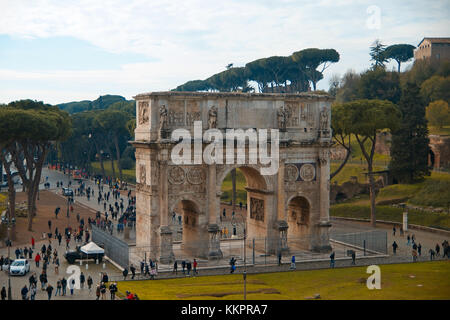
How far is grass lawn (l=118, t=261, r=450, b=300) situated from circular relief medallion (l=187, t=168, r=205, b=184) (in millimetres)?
7552

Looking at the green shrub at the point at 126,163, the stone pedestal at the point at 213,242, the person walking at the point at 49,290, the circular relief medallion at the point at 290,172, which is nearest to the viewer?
the person walking at the point at 49,290

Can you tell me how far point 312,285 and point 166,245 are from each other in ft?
36.0

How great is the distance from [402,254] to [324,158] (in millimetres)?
9783

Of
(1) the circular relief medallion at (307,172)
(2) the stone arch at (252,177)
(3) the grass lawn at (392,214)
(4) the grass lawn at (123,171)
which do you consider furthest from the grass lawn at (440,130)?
(4) the grass lawn at (123,171)

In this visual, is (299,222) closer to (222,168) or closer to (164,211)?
(222,168)

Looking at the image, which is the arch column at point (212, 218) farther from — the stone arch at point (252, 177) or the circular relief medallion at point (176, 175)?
the circular relief medallion at point (176, 175)

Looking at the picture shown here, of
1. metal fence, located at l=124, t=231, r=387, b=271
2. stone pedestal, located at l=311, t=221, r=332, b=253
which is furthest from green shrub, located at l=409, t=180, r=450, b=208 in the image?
stone pedestal, located at l=311, t=221, r=332, b=253

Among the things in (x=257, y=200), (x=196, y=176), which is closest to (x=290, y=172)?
(x=257, y=200)

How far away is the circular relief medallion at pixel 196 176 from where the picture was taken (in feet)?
146

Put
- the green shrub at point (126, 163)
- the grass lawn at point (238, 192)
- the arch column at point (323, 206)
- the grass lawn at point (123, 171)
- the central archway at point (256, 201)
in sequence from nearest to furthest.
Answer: the central archway at point (256, 201) < the arch column at point (323, 206) < the grass lawn at point (238, 192) < the grass lawn at point (123, 171) < the green shrub at point (126, 163)

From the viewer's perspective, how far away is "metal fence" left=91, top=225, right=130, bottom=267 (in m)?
42.4

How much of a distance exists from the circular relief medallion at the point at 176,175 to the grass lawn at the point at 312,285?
7530mm
